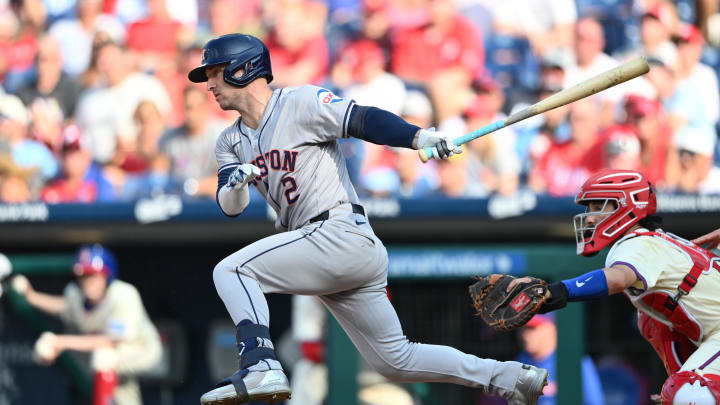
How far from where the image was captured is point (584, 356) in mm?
7145

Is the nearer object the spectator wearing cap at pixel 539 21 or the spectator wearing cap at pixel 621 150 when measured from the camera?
the spectator wearing cap at pixel 621 150

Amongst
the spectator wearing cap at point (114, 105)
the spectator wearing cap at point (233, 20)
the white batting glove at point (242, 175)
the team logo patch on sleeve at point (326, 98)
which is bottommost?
the white batting glove at point (242, 175)

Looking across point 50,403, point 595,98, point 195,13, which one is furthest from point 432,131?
point 50,403

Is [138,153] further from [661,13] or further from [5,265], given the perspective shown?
[661,13]

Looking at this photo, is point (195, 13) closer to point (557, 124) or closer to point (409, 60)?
point (409, 60)

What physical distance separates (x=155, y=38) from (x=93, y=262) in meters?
1.77

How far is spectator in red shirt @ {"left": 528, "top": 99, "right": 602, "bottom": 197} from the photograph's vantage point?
764 cm

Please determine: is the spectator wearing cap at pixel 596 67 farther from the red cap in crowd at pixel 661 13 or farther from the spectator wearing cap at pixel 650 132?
the red cap in crowd at pixel 661 13

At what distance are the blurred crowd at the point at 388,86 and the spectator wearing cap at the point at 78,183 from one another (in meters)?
0.01

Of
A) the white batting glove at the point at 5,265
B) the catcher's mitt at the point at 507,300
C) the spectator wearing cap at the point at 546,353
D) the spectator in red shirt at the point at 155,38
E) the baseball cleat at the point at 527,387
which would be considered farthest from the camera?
the spectator in red shirt at the point at 155,38

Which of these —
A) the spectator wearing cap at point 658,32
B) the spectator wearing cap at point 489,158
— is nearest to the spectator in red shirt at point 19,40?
the spectator wearing cap at point 489,158

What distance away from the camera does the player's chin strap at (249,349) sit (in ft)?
12.0

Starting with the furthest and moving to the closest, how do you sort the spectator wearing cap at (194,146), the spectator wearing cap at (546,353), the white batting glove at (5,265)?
1. the white batting glove at (5,265)
2. the spectator wearing cap at (194,146)
3. the spectator wearing cap at (546,353)

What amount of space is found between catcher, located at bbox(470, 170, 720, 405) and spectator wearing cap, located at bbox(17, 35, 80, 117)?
4933 mm
